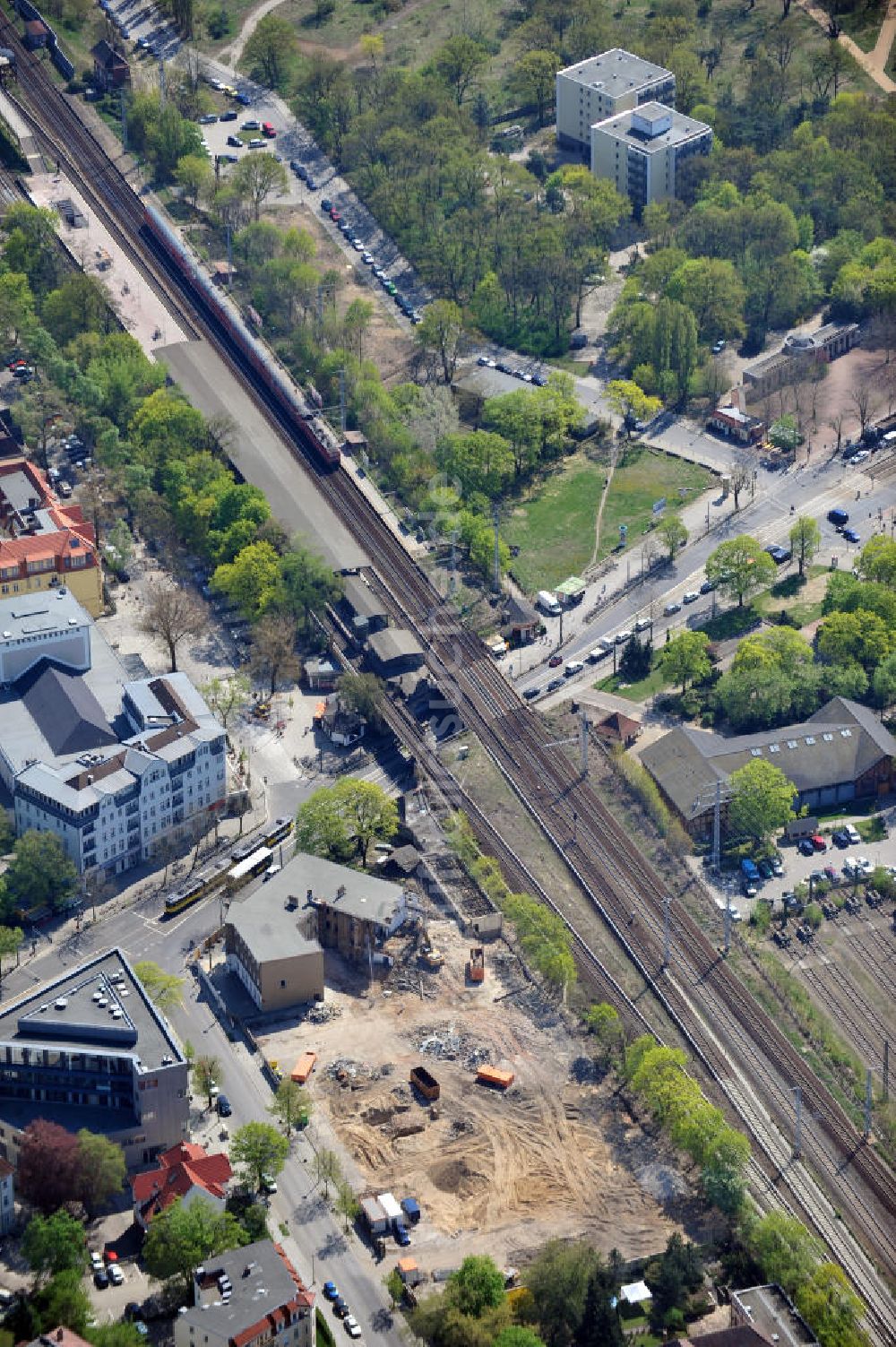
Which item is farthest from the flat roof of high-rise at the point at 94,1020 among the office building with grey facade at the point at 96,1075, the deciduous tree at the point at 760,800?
the deciduous tree at the point at 760,800

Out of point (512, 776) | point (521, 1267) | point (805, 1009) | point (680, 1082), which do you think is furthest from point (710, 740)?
point (521, 1267)

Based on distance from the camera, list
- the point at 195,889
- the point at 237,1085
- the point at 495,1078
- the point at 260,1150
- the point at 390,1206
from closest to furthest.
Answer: the point at 260,1150
the point at 390,1206
the point at 237,1085
the point at 495,1078
the point at 195,889

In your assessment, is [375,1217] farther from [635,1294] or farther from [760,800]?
[760,800]

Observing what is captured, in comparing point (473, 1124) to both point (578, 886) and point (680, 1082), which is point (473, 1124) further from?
point (578, 886)

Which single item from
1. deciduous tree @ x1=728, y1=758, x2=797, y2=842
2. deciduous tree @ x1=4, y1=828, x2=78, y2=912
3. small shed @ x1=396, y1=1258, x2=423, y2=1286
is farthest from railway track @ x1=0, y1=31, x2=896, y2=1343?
deciduous tree @ x1=4, y1=828, x2=78, y2=912

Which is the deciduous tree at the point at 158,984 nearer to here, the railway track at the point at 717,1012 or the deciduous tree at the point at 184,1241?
the deciduous tree at the point at 184,1241

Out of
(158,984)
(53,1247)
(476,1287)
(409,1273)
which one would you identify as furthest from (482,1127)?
(53,1247)
